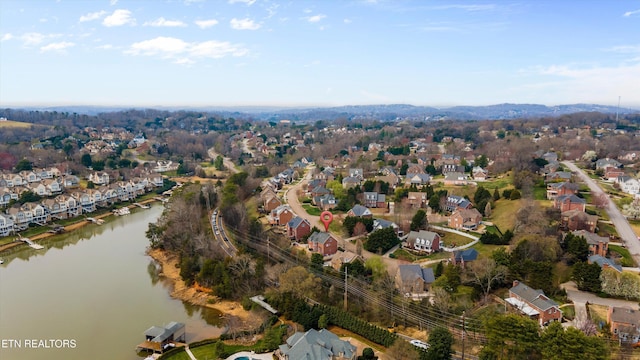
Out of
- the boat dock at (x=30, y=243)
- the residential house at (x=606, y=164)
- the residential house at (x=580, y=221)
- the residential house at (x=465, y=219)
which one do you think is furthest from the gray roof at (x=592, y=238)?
the boat dock at (x=30, y=243)

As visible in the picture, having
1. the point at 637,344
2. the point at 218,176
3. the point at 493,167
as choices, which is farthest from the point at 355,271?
the point at 218,176

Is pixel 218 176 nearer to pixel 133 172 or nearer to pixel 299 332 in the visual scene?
pixel 133 172

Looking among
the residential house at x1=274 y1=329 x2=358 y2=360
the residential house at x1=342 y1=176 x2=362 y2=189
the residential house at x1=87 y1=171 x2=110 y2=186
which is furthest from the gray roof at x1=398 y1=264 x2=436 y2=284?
the residential house at x1=87 y1=171 x2=110 y2=186

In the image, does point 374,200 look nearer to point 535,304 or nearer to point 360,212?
point 360,212

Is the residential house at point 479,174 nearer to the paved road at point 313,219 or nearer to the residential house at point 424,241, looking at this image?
the paved road at point 313,219

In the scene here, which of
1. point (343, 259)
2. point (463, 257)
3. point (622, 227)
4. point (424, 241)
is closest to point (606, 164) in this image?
point (622, 227)

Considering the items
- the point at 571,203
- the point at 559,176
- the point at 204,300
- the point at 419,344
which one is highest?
the point at 559,176

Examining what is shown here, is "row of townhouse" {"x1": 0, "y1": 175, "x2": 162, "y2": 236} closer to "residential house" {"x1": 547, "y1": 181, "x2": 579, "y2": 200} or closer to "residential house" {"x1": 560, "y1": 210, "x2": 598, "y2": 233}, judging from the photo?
"residential house" {"x1": 560, "y1": 210, "x2": 598, "y2": 233}

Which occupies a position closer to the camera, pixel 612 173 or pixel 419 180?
pixel 612 173

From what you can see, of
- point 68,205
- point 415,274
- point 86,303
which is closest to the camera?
point 415,274
